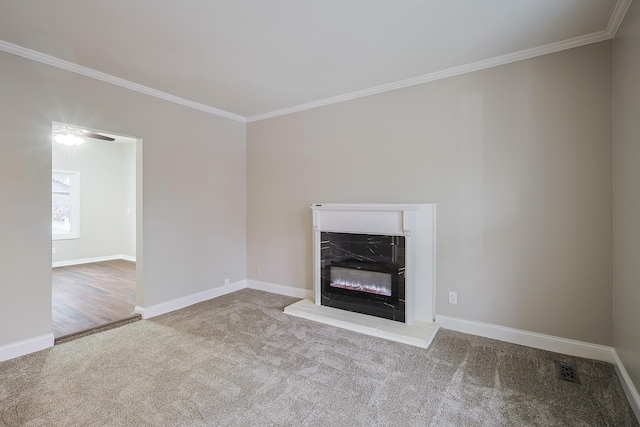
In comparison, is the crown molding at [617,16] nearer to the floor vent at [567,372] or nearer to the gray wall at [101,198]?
the floor vent at [567,372]

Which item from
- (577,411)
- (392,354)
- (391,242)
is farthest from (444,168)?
(577,411)

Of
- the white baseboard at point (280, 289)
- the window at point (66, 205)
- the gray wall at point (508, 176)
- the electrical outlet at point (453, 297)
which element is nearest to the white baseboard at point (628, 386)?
the gray wall at point (508, 176)

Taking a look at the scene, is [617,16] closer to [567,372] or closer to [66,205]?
[567,372]

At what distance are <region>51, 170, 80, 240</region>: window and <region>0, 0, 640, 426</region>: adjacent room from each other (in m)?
3.39

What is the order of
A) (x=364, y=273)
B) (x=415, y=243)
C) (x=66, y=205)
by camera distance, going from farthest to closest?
(x=66, y=205) → (x=364, y=273) → (x=415, y=243)

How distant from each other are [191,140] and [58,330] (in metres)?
2.57

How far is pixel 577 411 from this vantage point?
1979 mm

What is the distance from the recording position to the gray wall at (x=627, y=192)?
1.99 m

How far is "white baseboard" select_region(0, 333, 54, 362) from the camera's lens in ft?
8.69

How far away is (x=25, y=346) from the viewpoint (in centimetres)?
276

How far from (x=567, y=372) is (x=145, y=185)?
4.44 meters

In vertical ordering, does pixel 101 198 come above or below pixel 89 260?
above

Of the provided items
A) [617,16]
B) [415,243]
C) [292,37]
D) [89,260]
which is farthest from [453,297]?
[89,260]

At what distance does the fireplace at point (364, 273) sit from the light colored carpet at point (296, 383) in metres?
0.50
